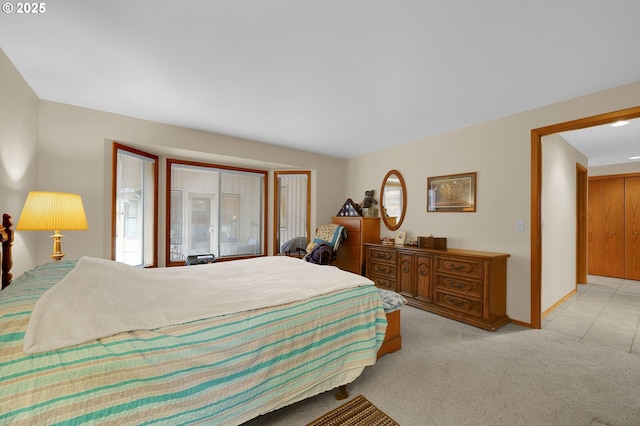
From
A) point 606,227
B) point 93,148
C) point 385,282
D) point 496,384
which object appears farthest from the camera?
point 606,227

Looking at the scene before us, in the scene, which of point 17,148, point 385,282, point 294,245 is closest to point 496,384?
point 385,282

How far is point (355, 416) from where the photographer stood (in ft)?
5.26

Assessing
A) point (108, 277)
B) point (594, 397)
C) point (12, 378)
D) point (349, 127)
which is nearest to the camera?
point (12, 378)

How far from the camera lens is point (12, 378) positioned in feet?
2.83

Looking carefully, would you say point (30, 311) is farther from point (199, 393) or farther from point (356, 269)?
point (356, 269)

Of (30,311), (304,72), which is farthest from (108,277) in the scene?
(304,72)

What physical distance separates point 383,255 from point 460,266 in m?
1.19

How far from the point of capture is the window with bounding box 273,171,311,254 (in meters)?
5.14

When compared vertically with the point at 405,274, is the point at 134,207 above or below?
above

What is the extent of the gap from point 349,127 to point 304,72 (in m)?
1.49

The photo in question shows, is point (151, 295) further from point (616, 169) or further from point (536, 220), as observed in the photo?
point (616, 169)

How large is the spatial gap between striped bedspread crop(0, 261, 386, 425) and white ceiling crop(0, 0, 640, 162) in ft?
5.46

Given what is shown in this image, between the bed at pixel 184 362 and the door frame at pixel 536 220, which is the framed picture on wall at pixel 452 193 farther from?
the bed at pixel 184 362

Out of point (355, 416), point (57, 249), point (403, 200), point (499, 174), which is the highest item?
point (499, 174)
